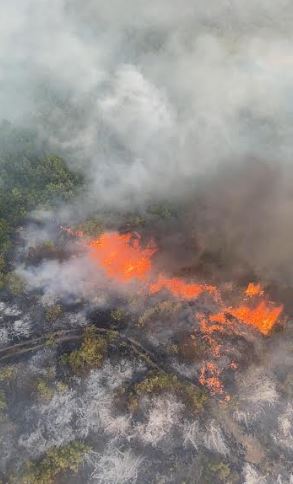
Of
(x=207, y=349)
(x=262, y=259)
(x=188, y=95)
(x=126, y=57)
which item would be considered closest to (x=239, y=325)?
(x=207, y=349)

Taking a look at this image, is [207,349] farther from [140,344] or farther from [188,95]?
[188,95]

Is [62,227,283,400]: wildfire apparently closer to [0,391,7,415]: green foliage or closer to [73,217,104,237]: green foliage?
[73,217,104,237]: green foliage

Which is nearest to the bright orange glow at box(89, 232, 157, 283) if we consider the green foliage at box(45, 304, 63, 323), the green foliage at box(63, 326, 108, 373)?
the green foliage at box(45, 304, 63, 323)

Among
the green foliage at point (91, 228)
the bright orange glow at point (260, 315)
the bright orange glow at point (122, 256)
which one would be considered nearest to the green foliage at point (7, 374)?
the bright orange glow at point (122, 256)

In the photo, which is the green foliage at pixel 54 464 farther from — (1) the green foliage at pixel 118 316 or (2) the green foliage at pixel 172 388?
(1) the green foliage at pixel 118 316

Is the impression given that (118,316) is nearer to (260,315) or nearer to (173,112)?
(260,315)

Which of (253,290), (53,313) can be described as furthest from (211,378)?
(53,313)
